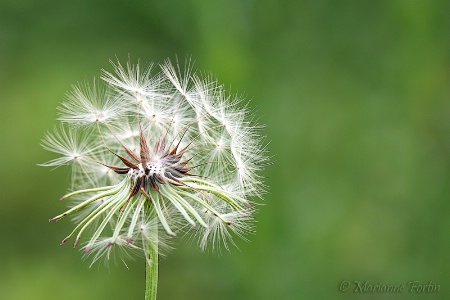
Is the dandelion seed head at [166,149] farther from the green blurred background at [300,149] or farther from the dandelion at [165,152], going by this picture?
the green blurred background at [300,149]

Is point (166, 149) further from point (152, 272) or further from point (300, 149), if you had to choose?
point (300, 149)

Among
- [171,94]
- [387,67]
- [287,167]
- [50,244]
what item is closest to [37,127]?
[50,244]

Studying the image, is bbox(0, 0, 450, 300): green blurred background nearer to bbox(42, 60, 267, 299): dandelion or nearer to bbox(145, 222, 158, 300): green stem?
bbox(42, 60, 267, 299): dandelion

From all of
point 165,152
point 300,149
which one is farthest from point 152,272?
point 300,149

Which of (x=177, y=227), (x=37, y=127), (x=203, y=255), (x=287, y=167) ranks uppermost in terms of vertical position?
(x=37, y=127)

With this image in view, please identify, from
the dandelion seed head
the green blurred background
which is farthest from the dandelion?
the green blurred background

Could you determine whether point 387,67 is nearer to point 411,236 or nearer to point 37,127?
point 411,236

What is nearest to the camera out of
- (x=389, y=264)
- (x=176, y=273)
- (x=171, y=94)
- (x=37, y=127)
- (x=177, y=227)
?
(x=177, y=227)
